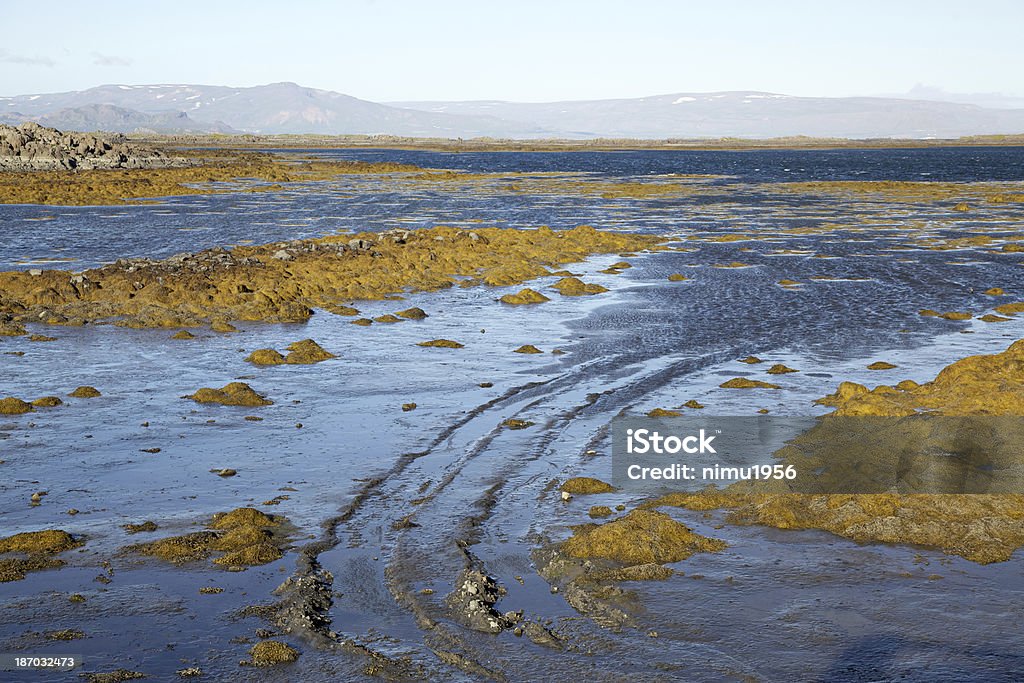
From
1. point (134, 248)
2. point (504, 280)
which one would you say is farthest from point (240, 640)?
point (134, 248)

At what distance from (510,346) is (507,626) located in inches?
574

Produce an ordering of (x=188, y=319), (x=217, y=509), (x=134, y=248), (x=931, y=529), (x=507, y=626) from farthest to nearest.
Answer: (x=134, y=248) < (x=188, y=319) < (x=217, y=509) < (x=931, y=529) < (x=507, y=626)

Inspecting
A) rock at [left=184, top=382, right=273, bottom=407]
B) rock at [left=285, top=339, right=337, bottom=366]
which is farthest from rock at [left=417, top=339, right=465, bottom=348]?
rock at [left=184, top=382, right=273, bottom=407]

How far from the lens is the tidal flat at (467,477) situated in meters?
9.80

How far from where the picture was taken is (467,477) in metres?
14.7

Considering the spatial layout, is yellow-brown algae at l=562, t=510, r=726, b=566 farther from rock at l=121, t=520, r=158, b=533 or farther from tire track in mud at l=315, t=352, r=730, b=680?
rock at l=121, t=520, r=158, b=533

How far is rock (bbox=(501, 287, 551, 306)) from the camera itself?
102 feet

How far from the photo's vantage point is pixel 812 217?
63.9 meters

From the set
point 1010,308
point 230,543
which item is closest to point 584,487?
point 230,543

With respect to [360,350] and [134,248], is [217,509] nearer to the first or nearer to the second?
[360,350]

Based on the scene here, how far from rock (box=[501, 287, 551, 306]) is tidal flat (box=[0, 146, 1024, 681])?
0.43 feet

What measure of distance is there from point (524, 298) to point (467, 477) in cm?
1709

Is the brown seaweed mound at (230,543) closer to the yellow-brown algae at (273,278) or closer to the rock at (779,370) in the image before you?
the rock at (779,370)

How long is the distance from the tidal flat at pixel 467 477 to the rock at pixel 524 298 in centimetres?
13
